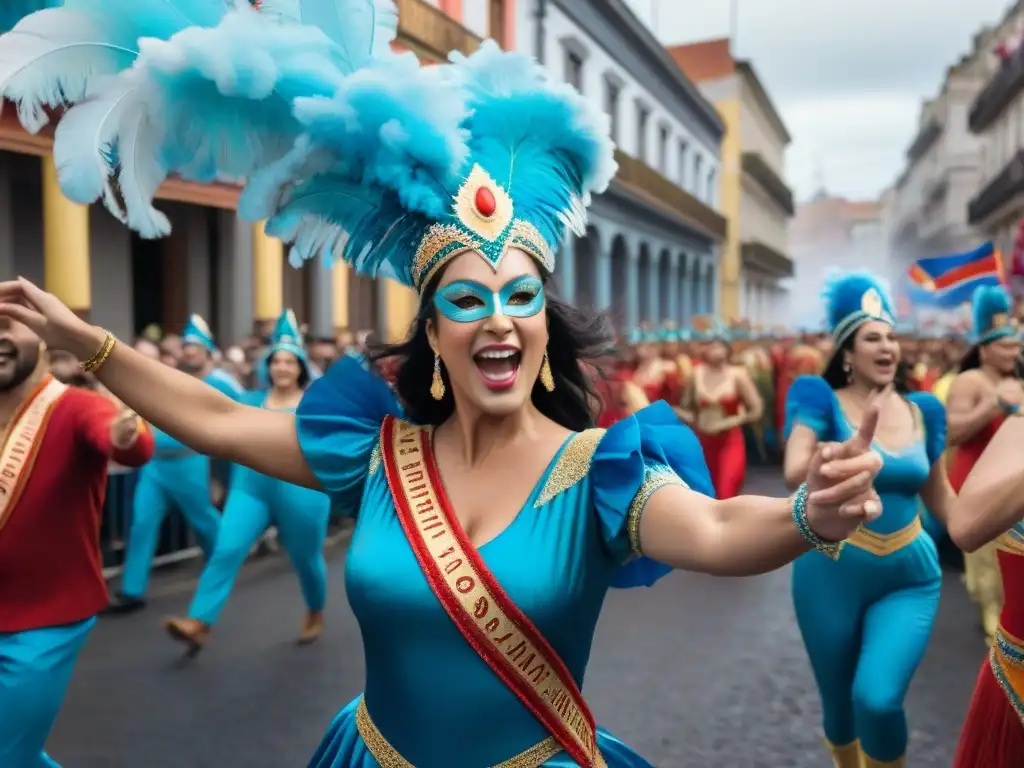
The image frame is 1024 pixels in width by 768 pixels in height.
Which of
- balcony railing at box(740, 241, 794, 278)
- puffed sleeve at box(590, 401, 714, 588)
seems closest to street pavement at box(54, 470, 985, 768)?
puffed sleeve at box(590, 401, 714, 588)

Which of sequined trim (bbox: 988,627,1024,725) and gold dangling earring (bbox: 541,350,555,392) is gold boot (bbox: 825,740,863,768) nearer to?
sequined trim (bbox: 988,627,1024,725)

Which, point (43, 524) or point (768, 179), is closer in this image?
point (43, 524)

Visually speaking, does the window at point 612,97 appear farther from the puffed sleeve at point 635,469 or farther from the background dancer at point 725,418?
the puffed sleeve at point 635,469

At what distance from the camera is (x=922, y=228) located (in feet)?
240

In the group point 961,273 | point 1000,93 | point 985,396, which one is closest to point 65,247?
point 961,273

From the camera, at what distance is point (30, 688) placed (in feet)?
10.1

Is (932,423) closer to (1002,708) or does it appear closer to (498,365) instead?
(1002,708)

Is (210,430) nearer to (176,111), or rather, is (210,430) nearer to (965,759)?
(176,111)

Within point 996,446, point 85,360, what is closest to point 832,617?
point 996,446

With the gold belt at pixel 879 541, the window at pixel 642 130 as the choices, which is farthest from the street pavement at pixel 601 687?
the window at pixel 642 130

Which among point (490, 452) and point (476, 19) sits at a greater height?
point (476, 19)

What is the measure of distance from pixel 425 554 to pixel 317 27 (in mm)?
1132

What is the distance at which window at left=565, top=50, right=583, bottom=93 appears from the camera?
79.2 feet

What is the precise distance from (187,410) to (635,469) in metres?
1.04
